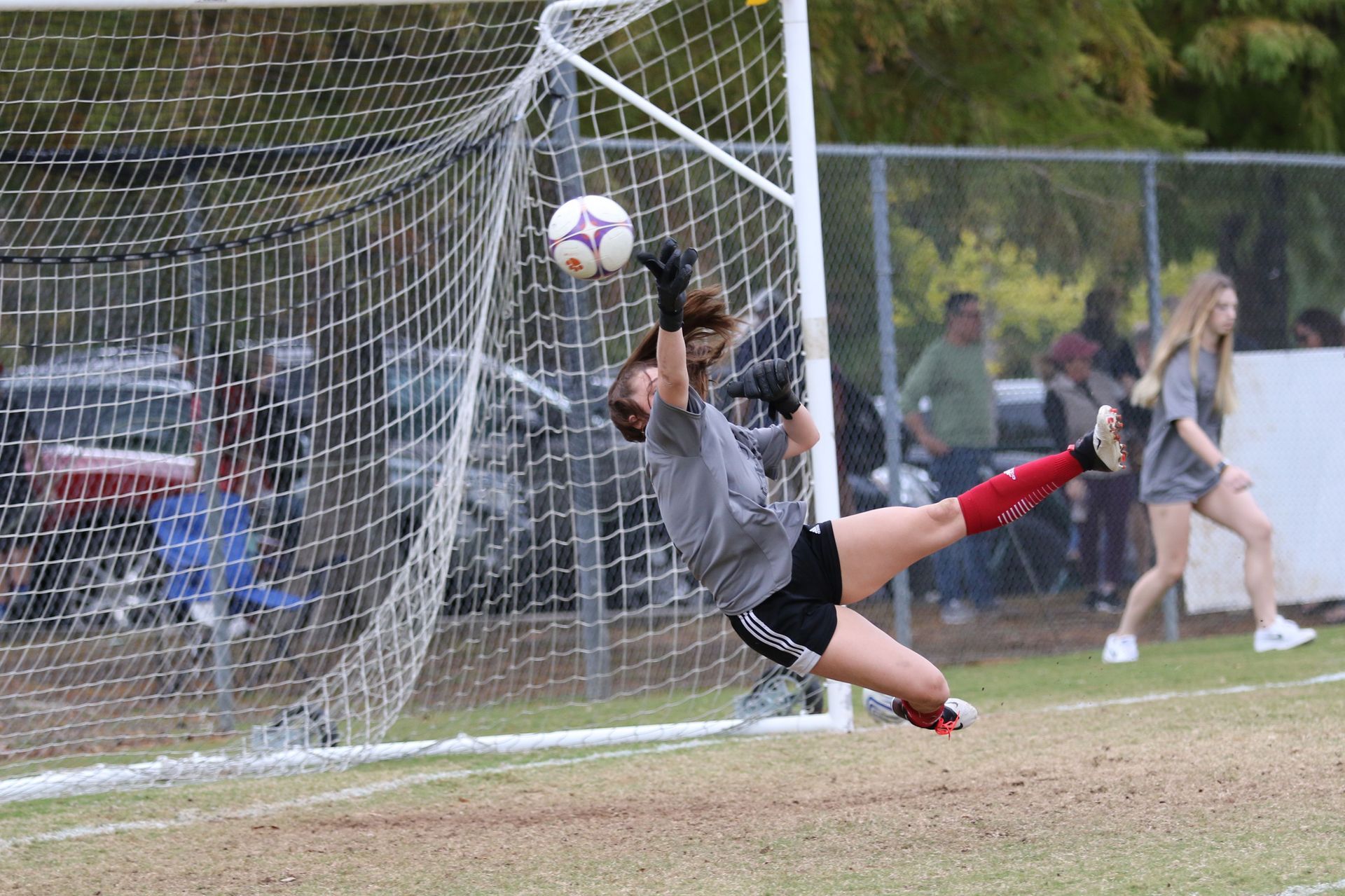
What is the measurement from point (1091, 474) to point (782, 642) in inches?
242

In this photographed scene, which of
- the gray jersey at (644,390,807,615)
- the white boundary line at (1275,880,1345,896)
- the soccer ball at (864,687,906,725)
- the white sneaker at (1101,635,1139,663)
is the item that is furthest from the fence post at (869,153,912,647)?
the white boundary line at (1275,880,1345,896)

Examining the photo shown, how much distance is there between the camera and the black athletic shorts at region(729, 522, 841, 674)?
15.8 ft

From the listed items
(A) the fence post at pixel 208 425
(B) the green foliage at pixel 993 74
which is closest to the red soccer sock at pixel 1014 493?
Answer: (A) the fence post at pixel 208 425

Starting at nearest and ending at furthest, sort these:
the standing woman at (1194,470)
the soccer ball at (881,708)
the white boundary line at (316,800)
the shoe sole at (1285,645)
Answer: the white boundary line at (316,800)
the soccer ball at (881,708)
the shoe sole at (1285,645)
the standing woman at (1194,470)

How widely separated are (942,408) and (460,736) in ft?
13.1

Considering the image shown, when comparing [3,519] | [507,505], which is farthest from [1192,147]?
[3,519]

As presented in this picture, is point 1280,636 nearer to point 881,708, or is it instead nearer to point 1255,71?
point 881,708

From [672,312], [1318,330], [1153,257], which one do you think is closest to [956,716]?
[672,312]

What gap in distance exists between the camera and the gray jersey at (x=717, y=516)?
4.80 metres

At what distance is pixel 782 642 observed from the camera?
484 cm

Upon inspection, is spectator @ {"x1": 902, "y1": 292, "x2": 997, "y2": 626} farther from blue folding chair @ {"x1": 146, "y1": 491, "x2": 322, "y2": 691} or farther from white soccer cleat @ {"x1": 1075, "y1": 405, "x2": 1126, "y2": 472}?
white soccer cleat @ {"x1": 1075, "y1": 405, "x2": 1126, "y2": 472}

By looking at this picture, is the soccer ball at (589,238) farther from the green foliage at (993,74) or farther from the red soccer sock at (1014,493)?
the green foliage at (993,74)

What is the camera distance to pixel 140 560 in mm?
7461

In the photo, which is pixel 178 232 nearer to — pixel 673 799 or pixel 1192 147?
pixel 673 799
